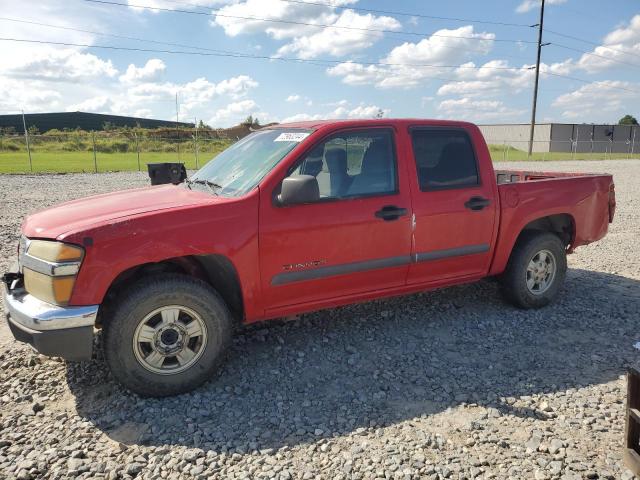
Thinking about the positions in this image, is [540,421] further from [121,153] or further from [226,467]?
[121,153]

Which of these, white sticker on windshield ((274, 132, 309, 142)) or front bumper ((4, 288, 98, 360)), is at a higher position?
white sticker on windshield ((274, 132, 309, 142))

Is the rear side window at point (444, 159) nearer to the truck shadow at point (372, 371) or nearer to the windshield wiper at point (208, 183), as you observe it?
the truck shadow at point (372, 371)

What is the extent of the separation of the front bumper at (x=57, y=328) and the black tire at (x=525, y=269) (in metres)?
3.83

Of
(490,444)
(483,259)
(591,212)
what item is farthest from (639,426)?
(591,212)

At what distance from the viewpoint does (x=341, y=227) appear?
3.91 m

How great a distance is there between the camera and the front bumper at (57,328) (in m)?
3.13

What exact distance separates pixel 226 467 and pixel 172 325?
1.06 meters

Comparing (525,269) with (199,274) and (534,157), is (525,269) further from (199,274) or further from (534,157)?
(534,157)

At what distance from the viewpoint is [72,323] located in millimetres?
3162

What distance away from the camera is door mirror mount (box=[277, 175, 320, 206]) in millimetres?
3521

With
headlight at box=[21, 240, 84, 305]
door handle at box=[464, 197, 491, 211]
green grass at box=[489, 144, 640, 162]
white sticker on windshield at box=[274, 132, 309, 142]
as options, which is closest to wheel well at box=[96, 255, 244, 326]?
headlight at box=[21, 240, 84, 305]

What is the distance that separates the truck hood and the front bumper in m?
0.48

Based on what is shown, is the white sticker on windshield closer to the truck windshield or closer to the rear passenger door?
the truck windshield

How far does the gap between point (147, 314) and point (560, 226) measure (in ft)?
14.2
